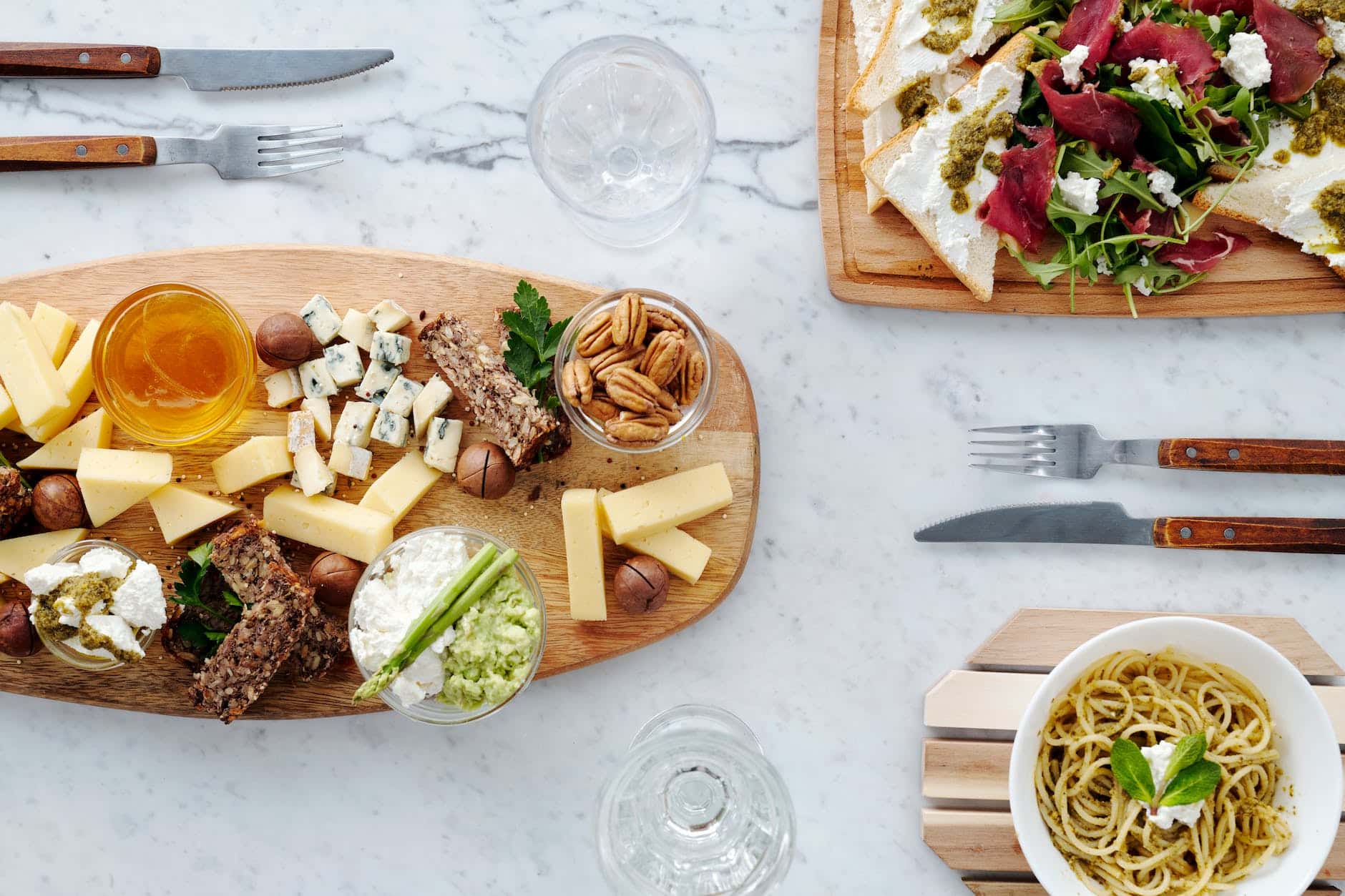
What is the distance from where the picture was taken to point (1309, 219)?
206cm

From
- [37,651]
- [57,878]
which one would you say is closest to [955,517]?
[37,651]

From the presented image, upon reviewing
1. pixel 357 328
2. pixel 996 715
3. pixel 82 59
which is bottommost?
pixel 996 715

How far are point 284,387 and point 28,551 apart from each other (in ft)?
2.11

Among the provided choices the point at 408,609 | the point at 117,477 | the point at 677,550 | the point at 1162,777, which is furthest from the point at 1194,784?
the point at 117,477

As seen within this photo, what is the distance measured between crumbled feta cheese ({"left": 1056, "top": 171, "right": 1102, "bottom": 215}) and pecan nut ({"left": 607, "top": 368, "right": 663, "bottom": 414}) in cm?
95

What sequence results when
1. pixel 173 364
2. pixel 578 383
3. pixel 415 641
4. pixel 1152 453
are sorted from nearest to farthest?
1. pixel 415 641
2. pixel 578 383
3. pixel 173 364
4. pixel 1152 453

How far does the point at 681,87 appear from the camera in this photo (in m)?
2.18

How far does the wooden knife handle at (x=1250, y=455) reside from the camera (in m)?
2.16

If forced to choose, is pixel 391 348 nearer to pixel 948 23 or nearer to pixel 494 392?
pixel 494 392

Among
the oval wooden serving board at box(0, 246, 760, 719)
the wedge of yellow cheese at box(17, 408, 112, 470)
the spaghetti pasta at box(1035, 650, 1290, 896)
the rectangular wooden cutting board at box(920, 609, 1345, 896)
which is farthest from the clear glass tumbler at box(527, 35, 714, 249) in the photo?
the spaghetti pasta at box(1035, 650, 1290, 896)

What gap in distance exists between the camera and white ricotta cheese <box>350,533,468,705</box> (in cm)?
188

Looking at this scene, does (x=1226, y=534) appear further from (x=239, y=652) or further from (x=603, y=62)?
(x=239, y=652)

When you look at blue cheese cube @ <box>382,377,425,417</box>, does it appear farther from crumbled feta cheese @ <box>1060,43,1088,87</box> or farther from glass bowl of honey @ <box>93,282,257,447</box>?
crumbled feta cheese @ <box>1060,43,1088,87</box>

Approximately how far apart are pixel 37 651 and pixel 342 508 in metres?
0.75
